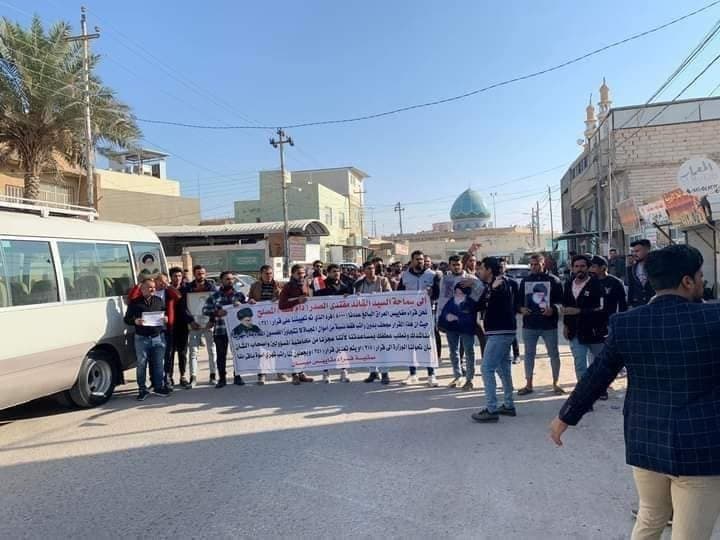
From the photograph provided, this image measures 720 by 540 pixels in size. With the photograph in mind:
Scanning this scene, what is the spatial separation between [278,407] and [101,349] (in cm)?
255

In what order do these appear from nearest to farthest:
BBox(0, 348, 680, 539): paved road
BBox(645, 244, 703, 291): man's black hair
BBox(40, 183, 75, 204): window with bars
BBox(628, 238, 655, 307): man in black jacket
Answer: BBox(645, 244, 703, 291): man's black hair → BBox(0, 348, 680, 539): paved road → BBox(628, 238, 655, 307): man in black jacket → BBox(40, 183, 75, 204): window with bars

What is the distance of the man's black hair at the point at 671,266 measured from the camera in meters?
2.36

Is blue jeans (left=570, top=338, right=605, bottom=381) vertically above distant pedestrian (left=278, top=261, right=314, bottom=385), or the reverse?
distant pedestrian (left=278, top=261, right=314, bottom=385)

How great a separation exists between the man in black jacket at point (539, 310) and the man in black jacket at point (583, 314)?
165 millimetres

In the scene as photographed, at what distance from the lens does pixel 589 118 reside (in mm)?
42750

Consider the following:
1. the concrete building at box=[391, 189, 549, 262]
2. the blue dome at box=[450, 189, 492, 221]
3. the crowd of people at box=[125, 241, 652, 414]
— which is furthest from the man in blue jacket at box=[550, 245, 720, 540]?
the blue dome at box=[450, 189, 492, 221]

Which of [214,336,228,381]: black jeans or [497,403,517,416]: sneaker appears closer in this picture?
[497,403,517,416]: sneaker

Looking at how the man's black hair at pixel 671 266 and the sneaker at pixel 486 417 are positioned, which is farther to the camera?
the sneaker at pixel 486 417

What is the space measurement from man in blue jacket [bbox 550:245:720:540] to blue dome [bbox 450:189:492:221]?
10233 cm

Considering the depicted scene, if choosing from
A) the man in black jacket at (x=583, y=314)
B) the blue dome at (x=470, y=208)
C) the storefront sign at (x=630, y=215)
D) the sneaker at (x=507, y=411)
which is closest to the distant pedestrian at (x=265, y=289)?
the sneaker at (x=507, y=411)

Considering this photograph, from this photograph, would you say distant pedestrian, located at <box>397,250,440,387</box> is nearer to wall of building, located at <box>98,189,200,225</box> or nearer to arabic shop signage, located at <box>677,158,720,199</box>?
arabic shop signage, located at <box>677,158,720,199</box>

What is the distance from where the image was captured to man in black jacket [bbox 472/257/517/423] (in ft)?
19.9

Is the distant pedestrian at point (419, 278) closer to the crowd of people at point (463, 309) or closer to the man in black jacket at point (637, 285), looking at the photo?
the crowd of people at point (463, 309)

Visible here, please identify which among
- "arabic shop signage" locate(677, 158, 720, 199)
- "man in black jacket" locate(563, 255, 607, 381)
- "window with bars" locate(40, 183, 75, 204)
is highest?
"window with bars" locate(40, 183, 75, 204)
